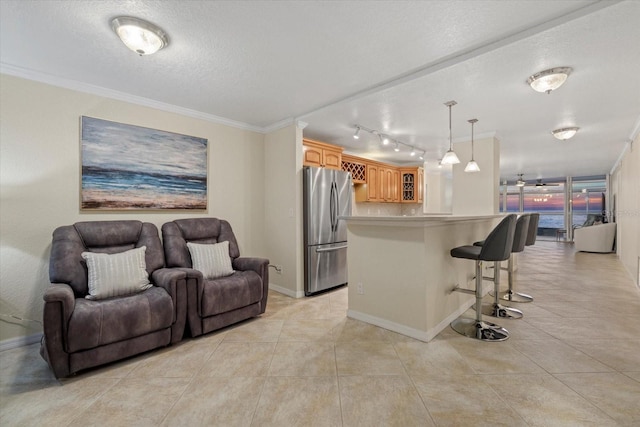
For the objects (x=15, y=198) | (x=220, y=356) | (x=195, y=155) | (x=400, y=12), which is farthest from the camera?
(x=195, y=155)

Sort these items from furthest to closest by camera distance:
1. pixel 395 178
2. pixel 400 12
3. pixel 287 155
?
pixel 395 178 → pixel 287 155 → pixel 400 12

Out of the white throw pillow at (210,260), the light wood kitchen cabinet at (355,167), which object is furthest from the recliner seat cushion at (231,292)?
the light wood kitchen cabinet at (355,167)

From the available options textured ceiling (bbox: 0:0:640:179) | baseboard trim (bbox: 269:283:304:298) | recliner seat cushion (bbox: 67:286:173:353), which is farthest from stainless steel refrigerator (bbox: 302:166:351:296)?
recliner seat cushion (bbox: 67:286:173:353)

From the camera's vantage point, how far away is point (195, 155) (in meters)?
3.54

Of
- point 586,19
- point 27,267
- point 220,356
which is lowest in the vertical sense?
point 220,356

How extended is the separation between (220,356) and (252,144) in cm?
292

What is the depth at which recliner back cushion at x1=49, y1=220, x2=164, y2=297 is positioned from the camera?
232 cm

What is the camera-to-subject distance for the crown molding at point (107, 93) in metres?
2.47

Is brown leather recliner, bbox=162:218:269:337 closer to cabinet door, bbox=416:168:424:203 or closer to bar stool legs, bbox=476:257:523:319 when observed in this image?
bar stool legs, bbox=476:257:523:319

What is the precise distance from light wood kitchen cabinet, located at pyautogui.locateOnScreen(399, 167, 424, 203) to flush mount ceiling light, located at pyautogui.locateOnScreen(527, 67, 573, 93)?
4157mm

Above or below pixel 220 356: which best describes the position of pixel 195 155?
above

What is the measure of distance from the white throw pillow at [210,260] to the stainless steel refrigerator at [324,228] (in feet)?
3.88

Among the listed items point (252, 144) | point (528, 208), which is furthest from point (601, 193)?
point (252, 144)

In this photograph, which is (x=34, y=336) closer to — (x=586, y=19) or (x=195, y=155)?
(x=195, y=155)
